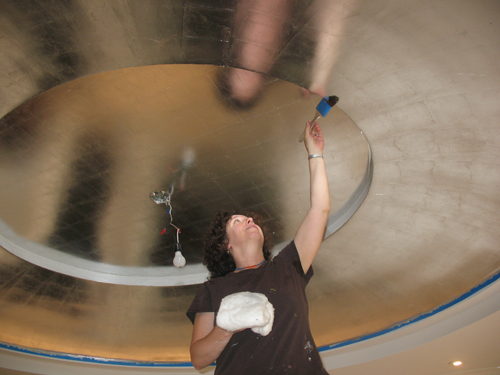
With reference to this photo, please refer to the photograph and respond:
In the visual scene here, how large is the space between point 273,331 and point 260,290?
0.55 feet

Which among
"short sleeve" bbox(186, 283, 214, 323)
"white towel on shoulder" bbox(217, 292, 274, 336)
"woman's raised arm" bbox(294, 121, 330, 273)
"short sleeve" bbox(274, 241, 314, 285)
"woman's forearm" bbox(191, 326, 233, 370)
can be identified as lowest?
"woman's forearm" bbox(191, 326, 233, 370)

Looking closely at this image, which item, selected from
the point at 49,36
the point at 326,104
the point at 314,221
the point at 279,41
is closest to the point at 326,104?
the point at 326,104

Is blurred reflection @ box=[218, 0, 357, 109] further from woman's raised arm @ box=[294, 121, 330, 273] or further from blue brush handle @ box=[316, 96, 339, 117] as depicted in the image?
woman's raised arm @ box=[294, 121, 330, 273]

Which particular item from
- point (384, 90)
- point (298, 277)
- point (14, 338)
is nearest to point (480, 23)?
point (384, 90)

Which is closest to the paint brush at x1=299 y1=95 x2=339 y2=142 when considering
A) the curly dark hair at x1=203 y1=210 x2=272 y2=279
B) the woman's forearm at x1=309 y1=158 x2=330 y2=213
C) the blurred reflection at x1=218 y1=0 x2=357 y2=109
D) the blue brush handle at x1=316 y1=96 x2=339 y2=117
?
the blue brush handle at x1=316 y1=96 x2=339 y2=117

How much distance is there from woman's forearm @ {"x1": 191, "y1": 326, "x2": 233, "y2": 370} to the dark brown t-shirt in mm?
52

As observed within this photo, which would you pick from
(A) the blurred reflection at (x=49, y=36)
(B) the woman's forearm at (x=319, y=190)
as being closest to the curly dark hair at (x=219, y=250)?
(B) the woman's forearm at (x=319, y=190)

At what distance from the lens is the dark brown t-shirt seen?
4.42 ft

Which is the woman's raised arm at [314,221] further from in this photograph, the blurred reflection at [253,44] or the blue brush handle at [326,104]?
the blurred reflection at [253,44]

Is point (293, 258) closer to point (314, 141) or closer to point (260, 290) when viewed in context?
point (260, 290)

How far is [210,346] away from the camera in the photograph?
139 centimetres

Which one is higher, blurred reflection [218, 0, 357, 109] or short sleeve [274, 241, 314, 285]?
blurred reflection [218, 0, 357, 109]

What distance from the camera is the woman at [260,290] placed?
137 centimetres

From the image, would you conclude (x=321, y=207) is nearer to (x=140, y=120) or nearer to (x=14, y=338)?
(x=140, y=120)
